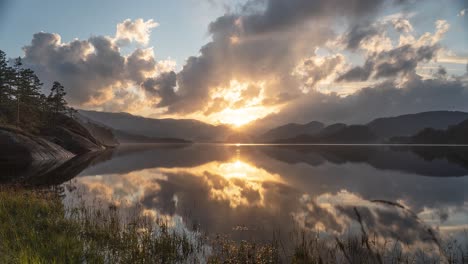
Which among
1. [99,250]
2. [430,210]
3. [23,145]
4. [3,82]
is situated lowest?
[430,210]

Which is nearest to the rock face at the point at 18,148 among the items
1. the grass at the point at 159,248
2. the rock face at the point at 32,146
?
the rock face at the point at 32,146

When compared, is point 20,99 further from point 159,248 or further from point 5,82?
point 159,248

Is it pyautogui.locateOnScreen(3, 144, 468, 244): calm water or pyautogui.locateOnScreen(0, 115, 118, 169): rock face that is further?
pyautogui.locateOnScreen(0, 115, 118, 169): rock face

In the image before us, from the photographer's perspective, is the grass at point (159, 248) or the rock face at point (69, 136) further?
the rock face at point (69, 136)

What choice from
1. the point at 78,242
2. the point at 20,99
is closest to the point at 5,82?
the point at 20,99

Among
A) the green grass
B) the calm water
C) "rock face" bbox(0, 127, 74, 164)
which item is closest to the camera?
the green grass

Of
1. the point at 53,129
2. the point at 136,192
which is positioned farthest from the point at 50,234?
the point at 53,129

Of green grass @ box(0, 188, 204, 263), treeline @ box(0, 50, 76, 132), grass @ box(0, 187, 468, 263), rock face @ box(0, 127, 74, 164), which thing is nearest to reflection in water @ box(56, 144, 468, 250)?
grass @ box(0, 187, 468, 263)

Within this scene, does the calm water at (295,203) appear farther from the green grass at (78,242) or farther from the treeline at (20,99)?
the treeline at (20,99)

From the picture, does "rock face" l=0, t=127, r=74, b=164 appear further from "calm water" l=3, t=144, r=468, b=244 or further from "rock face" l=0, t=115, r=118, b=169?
"calm water" l=3, t=144, r=468, b=244

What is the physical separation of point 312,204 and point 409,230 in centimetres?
890

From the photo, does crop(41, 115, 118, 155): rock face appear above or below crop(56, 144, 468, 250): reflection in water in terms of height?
above

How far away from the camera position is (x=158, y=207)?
78.3ft

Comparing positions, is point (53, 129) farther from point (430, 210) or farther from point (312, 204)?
point (430, 210)
